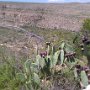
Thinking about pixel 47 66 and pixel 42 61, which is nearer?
pixel 42 61

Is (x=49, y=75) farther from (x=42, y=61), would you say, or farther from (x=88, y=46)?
(x=88, y=46)

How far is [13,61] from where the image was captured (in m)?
12.4

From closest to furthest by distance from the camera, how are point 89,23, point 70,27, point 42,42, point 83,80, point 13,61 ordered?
point 83,80
point 13,61
point 42,42
point 89,23
point 70,27

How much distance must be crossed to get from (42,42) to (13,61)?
242 centimetres

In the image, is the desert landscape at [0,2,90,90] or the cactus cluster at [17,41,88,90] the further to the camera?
the desert landscape at [0,2,90,90]

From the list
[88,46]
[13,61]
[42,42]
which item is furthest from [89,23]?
[13,61]

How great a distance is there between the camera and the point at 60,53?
38.7 feet

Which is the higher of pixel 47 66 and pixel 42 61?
pixel 42 61

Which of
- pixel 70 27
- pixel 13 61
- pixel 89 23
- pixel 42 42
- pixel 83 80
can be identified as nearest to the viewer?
pixel 83 80

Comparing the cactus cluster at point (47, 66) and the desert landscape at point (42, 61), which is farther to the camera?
the desert landscape at point (42, 61)

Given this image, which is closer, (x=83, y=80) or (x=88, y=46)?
(x=83, y=80)

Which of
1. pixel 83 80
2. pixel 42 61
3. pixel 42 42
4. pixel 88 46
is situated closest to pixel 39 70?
pixel 42 61

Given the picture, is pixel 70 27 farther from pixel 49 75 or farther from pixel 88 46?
pixel 49 75

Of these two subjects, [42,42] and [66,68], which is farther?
[42,42]
